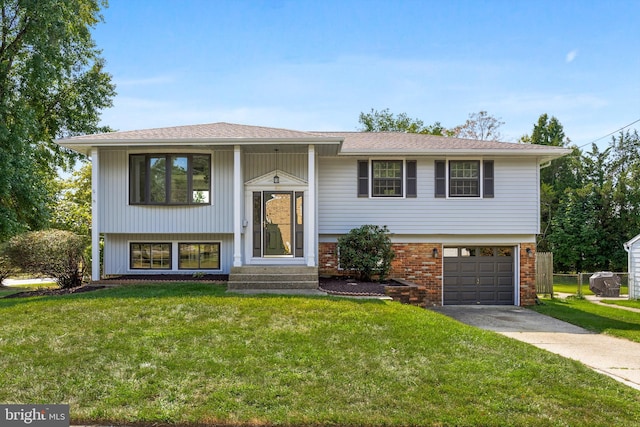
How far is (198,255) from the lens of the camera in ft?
40.6

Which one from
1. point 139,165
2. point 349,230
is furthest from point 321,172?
A: point 139,165

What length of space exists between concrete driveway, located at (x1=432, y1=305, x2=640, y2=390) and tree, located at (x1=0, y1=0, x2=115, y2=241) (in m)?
15.5

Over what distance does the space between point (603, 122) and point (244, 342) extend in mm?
32929

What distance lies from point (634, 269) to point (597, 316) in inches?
256

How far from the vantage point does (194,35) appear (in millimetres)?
13477

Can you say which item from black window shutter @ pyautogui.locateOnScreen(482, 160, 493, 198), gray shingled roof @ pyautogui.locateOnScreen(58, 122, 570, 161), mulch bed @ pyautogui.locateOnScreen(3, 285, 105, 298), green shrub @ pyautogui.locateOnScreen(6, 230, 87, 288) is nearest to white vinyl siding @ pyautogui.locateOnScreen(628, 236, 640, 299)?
gray shingled roof @ pyautogui.locateOnScreen(58, 122, 570, 161)

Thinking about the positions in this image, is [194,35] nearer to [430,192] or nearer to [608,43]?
[430,192]

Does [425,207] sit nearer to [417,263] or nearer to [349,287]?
[417,263]

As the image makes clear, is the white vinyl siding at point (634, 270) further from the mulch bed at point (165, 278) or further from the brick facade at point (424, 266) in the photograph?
the mulch bed at point (165, 278)

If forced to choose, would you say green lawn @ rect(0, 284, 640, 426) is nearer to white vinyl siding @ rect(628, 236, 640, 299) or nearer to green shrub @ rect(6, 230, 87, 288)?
green shrub @ rect(6, 230, 87, 288)

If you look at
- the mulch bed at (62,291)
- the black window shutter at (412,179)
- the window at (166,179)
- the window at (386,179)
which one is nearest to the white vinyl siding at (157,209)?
the window at (166,179)

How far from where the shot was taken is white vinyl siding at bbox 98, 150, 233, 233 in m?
11.8

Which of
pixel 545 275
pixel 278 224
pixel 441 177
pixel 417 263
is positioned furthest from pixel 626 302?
pixel 278 224

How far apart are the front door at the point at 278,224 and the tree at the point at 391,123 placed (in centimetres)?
2005
